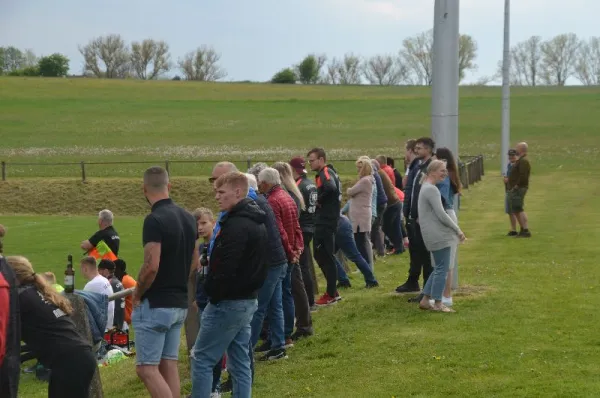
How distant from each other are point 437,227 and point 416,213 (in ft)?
2.57

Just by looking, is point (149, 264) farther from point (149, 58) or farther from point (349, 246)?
point (149, 58)

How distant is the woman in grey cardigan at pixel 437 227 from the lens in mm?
10562

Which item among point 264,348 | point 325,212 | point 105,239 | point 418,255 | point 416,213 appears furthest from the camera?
point 105,239

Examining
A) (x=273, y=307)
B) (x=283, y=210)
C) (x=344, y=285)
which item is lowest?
(x=344, y=285)

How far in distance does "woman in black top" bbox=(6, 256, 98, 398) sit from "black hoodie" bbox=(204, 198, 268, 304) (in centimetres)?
104

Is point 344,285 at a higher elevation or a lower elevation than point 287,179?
lower

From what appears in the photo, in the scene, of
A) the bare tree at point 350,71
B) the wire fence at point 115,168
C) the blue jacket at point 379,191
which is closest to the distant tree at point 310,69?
the bare tree at point 350,71

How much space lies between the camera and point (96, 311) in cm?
802

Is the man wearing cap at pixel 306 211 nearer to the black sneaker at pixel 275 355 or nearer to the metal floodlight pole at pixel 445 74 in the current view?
the metal floodlight pole at pixel 445 74

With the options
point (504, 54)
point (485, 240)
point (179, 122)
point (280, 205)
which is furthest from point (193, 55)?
point (280, 205)

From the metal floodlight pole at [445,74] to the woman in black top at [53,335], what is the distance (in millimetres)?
6453

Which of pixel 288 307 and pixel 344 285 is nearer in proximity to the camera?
pixel 288 307

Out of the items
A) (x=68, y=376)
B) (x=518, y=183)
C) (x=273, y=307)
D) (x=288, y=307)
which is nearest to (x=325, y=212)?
(x=288, y=307)

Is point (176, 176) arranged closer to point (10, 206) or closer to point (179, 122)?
point (10, 206)
